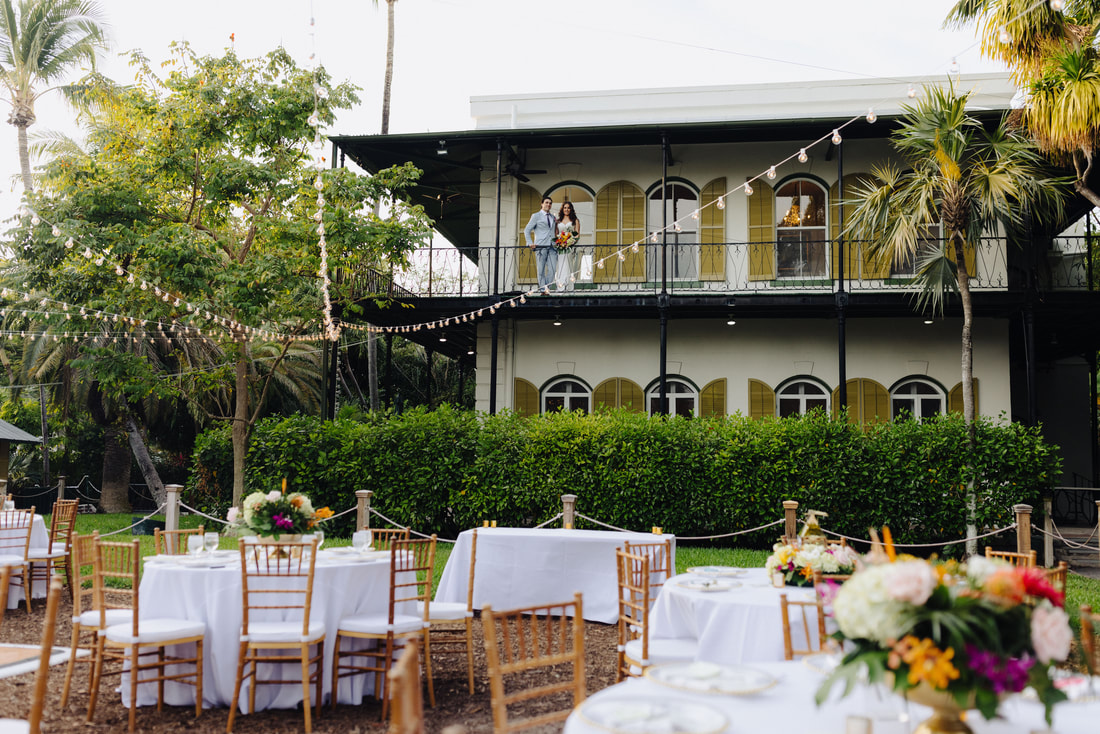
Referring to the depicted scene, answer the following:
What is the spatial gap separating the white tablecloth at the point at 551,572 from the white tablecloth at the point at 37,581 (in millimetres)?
4208

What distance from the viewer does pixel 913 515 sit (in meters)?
10.9

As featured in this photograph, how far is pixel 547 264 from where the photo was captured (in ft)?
46.8

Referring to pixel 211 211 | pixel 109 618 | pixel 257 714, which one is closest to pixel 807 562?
pixel 257 714

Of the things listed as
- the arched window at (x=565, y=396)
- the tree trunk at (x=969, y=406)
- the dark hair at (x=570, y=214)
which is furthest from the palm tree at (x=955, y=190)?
the arched window at (x=565, y=396)

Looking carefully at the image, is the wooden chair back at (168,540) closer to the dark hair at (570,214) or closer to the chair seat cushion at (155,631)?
the chair seat cushion at (155,631)

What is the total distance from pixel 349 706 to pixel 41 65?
68.9 feet

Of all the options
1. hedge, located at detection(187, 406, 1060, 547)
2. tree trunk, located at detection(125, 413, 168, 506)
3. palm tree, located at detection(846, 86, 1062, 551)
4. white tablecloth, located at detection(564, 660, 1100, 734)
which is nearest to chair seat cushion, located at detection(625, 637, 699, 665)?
white tablecloth, located at detection(564, 660, 1100, 734)

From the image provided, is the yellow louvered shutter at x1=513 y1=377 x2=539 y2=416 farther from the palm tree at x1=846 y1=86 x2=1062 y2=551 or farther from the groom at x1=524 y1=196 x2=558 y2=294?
the palm tree at x1=846 y1=86 x2=1062 y2=551

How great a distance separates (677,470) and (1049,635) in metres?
9.36

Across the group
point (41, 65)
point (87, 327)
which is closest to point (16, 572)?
point (87, 327)

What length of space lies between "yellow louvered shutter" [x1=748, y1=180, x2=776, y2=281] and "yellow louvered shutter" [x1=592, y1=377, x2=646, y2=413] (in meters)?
2.34

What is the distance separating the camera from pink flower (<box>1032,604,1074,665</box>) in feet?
6.51

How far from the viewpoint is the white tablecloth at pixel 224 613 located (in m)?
4.89

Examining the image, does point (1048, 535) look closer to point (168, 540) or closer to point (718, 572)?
point (718, 572)
